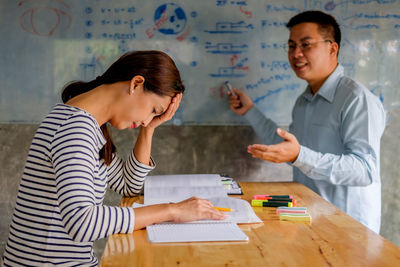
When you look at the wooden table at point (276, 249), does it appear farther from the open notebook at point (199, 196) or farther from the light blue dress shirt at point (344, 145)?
the light blue dress shirt at point (344, 145)

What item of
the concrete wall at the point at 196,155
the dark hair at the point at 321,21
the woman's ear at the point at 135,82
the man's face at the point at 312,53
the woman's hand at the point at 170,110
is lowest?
the concrete wall at the point at 196,155

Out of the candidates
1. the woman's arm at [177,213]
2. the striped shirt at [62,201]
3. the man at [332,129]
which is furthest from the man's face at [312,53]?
the striped shirt at [62,201]

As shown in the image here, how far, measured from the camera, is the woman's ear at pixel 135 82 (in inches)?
49.8

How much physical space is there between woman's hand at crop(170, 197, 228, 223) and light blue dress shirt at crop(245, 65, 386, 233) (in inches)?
24.5

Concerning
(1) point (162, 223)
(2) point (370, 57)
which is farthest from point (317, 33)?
(1) point (162, 223)

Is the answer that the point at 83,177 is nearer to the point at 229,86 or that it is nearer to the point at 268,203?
the point at 268,203

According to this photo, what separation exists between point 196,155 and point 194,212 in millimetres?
1344

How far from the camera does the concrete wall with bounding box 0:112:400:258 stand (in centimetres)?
254

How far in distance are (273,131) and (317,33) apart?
0.61 metres

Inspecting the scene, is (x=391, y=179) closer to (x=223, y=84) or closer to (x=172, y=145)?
(x=223, y=84)

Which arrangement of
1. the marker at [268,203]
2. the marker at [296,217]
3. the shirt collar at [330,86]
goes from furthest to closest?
the shirt collar at [330,86] → the marker at [268,203] → the marker at [296,217]

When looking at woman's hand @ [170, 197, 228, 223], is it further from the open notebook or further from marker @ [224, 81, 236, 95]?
marker @ [224, 81, 236, 95]

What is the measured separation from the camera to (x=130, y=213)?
121 cm

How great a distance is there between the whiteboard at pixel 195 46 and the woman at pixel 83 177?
1.17m
